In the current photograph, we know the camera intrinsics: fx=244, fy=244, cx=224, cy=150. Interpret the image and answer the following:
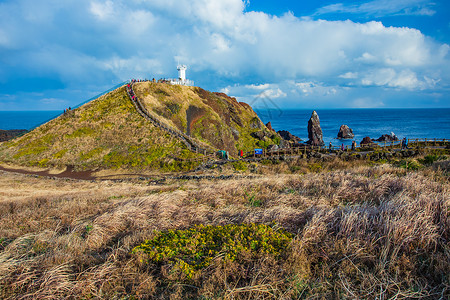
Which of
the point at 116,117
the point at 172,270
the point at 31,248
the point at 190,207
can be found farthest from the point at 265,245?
the point at 116,117

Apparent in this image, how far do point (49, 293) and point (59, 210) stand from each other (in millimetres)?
6229

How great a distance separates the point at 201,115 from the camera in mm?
55281

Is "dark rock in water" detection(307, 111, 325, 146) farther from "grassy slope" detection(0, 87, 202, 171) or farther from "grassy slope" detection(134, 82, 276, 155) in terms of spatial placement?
"grassy slope" detection(0, 87, 202, 171)

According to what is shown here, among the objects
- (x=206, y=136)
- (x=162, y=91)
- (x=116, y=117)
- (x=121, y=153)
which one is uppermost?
(x=162, y=91)

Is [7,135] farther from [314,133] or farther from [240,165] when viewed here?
[314,133]

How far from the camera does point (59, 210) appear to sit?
30.9 ft

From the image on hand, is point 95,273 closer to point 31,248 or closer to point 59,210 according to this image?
point 31,248

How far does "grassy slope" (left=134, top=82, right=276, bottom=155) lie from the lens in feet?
167

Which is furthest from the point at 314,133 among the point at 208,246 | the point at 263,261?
the point at 263,261

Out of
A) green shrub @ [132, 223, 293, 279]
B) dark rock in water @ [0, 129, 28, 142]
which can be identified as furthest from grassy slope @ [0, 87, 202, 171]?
green shrub @ [132, 223, 293, 279]

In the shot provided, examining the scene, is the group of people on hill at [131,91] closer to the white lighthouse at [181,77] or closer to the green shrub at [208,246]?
the white lighthouse at [181,77]

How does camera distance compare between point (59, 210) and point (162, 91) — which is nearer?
point (59, 210)

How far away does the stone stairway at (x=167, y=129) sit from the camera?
38594 millimetres

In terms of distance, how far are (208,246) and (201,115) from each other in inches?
2009
